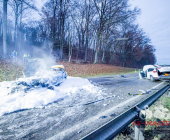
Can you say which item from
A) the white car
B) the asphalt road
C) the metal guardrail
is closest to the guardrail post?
the metal guardrail

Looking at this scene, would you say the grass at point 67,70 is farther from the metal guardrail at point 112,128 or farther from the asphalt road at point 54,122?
the metal guardrail at point 112,128

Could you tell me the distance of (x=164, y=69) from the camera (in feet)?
22.9

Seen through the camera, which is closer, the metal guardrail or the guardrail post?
the metal guardrail

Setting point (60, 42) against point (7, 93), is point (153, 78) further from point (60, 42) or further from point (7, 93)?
point (60, 42)

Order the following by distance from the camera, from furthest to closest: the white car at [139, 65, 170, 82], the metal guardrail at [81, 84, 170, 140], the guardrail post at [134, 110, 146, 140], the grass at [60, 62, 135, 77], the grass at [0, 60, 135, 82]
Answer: the grass at [60, 62, 135, 77] → the grass at [0, 60, 135, 82] → the white car at [139, 65, 170, 82] → the guardrail post at [134, 110, 146, 140] → the metal guardrail at [81, 84, 170, 140]

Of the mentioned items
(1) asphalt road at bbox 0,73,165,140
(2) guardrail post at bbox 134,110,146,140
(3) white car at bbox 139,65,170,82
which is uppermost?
(3) white car at bbox 139,65,170,82

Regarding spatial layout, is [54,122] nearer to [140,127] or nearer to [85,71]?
[140,127]

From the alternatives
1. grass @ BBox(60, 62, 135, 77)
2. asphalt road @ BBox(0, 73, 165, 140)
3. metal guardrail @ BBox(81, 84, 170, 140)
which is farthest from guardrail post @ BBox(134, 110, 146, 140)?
grass @ BBox(60, 62, 135, 77)

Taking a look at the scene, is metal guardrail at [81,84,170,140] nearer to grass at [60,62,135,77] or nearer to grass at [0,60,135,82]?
grass at [0,60,135,82]

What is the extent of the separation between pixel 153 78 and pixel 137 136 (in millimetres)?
7592

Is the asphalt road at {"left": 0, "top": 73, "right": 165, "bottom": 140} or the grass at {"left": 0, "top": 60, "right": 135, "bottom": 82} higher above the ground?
the grass at {"left": 0, "top": 60, "right": 135, "bottom": 82}

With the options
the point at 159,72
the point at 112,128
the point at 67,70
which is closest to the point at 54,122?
the point at 112,128

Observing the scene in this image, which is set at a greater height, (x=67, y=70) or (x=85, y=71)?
(x=67, y=70)

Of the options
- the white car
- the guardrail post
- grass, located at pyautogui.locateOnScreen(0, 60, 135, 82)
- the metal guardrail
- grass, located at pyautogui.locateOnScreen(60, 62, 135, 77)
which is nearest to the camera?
the metal guardrail
